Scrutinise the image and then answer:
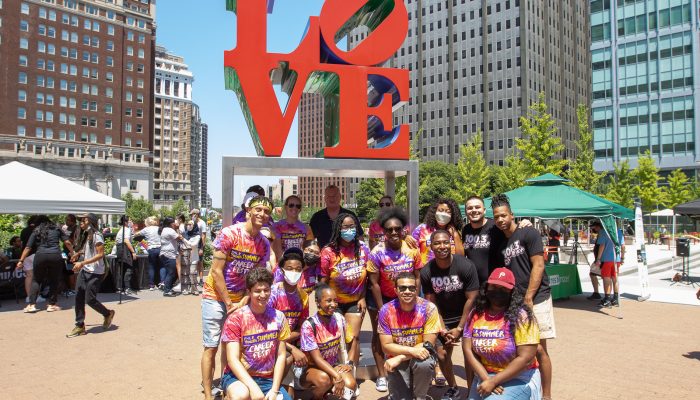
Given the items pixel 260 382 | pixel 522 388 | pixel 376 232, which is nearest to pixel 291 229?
pixel 376 232

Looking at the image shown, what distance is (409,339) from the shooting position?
13.9ft

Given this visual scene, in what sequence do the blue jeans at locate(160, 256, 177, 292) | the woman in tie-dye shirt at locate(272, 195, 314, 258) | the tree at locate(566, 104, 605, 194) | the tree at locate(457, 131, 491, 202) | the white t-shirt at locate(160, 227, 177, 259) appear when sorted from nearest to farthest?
1. the woman in tie-dye shirt at locate(272, 195, 314, 258)
2. the white t-shirt at locate(160, 227, 177, 259)
3. the blue jeans at locate(160, 256, 177, 292)
4. the tree at locate(566, 104, 605, 194)
5. the tree at locate(457, 131, 491, 202)

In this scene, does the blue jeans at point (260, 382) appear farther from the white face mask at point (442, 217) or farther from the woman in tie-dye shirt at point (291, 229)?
the white face mask at point (442, 217)

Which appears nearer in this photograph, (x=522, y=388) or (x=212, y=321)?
(x=522, y=388)

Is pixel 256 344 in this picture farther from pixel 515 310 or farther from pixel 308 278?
pixel 515 310

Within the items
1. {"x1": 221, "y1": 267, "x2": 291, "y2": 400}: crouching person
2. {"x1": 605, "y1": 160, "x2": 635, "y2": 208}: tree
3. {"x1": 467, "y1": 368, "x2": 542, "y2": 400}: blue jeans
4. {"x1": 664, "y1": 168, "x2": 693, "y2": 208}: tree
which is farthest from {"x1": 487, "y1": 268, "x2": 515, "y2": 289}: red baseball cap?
{"x1": 664, "y1": 168, "x2": 693, "y2": 208}: tree

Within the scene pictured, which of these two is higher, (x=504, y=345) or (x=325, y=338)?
(x=504, y=345)

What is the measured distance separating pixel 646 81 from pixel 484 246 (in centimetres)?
5917

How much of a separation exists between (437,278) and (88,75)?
83207 millimetres

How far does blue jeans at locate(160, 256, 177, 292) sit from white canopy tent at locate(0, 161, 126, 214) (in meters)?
1.58

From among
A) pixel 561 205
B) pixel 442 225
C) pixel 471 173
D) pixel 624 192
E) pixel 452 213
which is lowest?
pixel 442 225

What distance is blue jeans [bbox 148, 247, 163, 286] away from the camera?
1180cm

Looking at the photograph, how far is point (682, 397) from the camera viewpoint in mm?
4848

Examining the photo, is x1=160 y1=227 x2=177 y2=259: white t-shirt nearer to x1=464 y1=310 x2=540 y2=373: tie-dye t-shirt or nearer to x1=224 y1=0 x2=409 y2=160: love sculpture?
x1=224 y1=0 x2=409 y2=160: love sculpture
